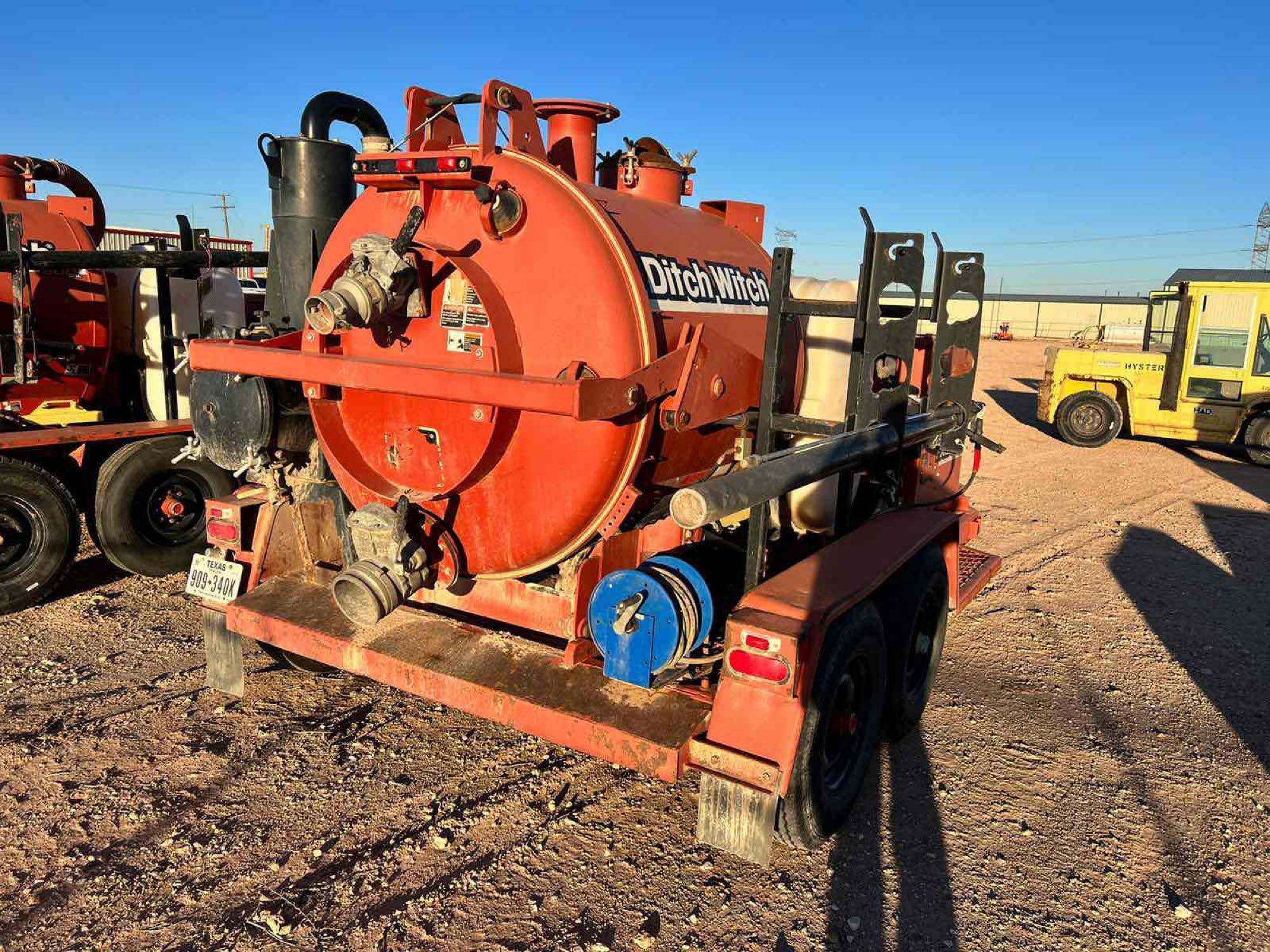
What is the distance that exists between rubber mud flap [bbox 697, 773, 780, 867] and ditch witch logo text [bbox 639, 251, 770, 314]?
1.89 metres

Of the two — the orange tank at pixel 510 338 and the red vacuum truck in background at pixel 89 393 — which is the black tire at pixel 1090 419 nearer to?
the orange tank at pixel 510 338

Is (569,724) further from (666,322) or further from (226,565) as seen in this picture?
(226,565)

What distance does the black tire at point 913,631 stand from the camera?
158 inches

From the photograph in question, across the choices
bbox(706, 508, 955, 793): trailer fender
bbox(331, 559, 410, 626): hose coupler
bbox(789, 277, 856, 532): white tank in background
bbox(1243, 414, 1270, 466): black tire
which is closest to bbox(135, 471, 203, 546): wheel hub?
bbox(331, 559, 410, 626): hose coupler

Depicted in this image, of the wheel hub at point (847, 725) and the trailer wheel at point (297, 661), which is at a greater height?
the wheel hub at point (847, 725)

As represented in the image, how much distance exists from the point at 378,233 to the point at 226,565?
5.96ft

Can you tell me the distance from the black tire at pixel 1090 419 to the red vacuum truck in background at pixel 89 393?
13.2 metres

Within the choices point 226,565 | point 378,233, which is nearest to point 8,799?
point 226,565

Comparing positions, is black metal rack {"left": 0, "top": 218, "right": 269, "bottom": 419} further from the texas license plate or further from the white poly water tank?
the texas license plate

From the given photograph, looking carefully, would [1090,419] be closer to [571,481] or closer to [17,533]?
[571,481]

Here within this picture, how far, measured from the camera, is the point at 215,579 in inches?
164

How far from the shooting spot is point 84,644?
205 inches

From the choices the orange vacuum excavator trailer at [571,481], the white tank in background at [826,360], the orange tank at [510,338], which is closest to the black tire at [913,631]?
the orange vacuum excavator trailer at [571,481]

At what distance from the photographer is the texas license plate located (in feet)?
13.5
